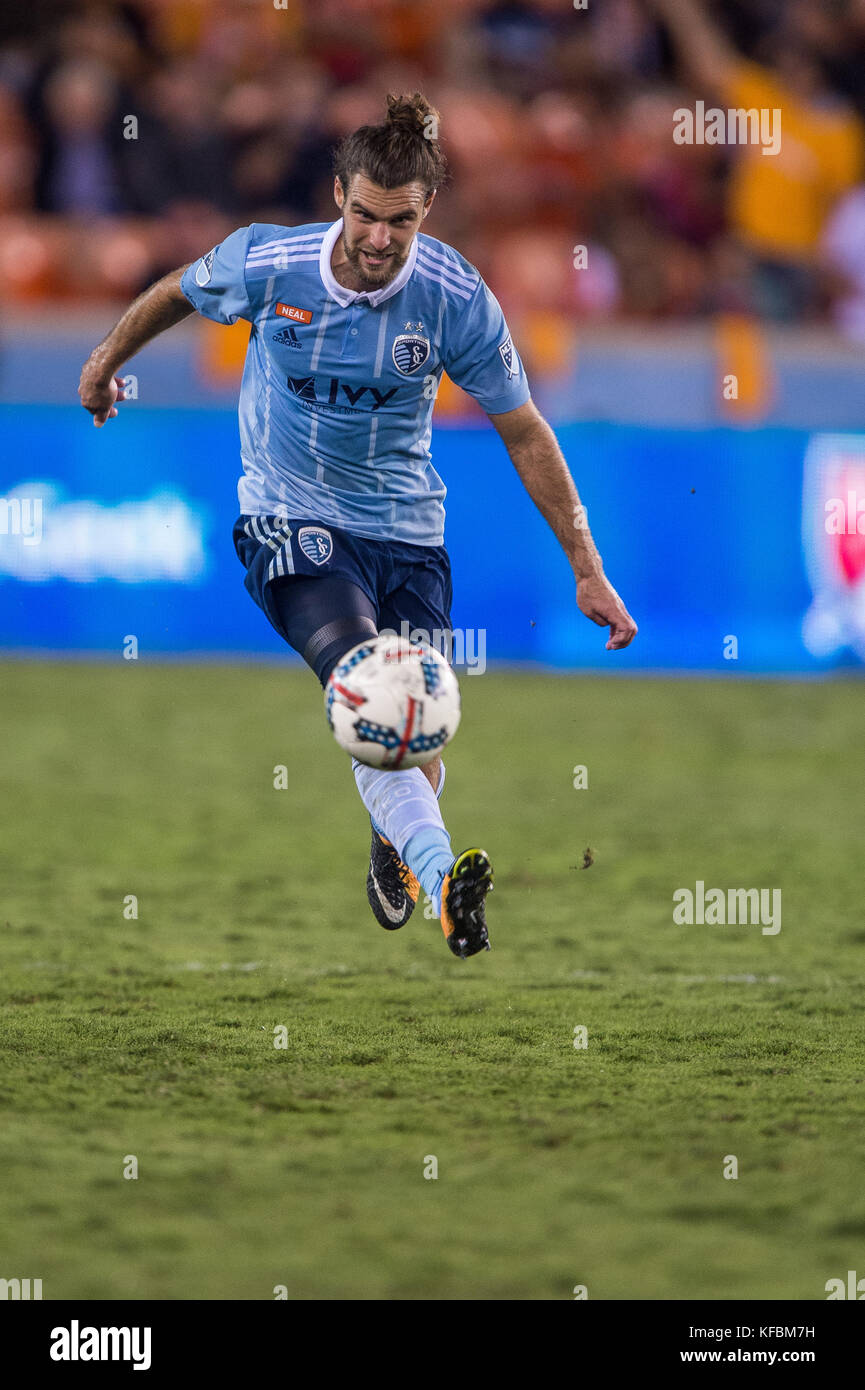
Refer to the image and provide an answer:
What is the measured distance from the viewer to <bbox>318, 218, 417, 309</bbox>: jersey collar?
17.0ft

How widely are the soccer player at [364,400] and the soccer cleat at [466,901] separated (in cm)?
19

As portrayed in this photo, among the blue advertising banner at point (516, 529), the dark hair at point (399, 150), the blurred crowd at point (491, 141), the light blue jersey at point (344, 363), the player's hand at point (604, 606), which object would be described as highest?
the blurred crowd at point (491, 141)

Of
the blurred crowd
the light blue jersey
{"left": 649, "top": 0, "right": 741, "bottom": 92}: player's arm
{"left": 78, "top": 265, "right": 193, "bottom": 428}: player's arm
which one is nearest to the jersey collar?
the light blue jersey

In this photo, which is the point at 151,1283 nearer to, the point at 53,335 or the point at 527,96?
the point at 53,335

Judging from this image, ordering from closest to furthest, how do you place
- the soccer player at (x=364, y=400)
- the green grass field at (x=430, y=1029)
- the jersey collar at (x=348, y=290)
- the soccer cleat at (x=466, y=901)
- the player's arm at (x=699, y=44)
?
the green grass field at (x=430, y=1029)
the soccer cleat at (x=466, y=901)
the soccer player at (x=364, y=400)
the jersey collar at (x=348, y=290)
the player's arm at (x=699, y=44)

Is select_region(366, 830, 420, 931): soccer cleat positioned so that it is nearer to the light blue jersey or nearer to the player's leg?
the player's leg

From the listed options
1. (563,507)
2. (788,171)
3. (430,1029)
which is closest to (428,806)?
(430,1029)

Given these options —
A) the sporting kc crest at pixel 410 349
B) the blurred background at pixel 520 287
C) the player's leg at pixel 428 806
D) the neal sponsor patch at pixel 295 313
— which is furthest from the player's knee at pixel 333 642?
the blurred background at pixel 520 287

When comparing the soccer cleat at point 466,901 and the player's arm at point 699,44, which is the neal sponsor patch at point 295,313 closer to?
the soccer cleat at point 466,901

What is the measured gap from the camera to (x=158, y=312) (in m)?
5.44

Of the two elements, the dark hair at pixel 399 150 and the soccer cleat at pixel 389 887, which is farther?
the soccer cleat at pixel 389 887

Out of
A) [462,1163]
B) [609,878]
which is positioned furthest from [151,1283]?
[609,878]

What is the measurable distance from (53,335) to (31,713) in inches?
106

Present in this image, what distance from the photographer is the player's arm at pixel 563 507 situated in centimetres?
537
